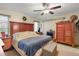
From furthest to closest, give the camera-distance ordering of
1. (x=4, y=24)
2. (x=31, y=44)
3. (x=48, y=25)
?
(x=48, y=25), (x=4, y=24), (x=31, y=44)

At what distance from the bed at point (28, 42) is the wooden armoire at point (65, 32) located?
26cm

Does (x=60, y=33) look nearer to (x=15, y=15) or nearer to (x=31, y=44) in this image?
(x=31, y=44)

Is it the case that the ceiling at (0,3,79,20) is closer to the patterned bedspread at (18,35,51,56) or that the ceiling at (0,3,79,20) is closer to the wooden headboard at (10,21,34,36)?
the wooden headboard at (10,21,34,36)

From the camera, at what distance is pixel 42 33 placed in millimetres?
1578

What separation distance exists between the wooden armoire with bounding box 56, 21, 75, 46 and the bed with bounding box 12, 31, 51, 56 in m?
0.26

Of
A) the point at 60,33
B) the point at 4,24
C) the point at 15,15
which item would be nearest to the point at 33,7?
the point at 15,15

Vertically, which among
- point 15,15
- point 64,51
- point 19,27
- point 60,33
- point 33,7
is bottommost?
point 64,51

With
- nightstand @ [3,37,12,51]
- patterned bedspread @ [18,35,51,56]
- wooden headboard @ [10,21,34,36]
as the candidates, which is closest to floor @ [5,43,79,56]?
nightstand @ [3,37,12,51]

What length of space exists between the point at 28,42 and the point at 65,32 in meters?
0.79

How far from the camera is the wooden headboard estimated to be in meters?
1.48

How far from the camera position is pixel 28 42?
1.36 meters

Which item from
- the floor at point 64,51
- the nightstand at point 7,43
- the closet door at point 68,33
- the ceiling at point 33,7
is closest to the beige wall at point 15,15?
the ceiling at point 33,7

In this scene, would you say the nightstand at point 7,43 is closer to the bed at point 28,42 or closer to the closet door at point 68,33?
the bed at point 28,42

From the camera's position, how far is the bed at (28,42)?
133 centimetres
